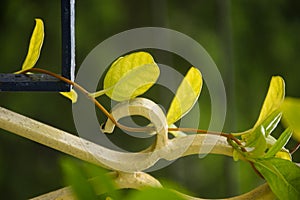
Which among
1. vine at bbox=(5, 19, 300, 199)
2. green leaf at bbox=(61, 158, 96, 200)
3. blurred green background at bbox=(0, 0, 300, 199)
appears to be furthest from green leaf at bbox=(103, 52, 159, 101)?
blurred green background at bbox=(0, 0, 300, 199)

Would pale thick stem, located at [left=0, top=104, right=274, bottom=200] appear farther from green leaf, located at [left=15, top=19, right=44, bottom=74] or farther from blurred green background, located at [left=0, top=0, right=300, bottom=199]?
blurred green background, located at [left=0, top=0, right=300, bottom=199]

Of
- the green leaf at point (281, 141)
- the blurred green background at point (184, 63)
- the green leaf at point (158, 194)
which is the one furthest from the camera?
the blurred green background at point (184, 63)

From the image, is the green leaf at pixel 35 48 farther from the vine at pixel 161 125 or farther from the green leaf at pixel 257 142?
the green leaf at pixel 257 142

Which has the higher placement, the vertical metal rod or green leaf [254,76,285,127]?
the vertical metal rod

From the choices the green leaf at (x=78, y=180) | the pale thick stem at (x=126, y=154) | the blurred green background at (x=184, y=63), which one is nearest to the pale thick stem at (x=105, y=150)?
the pale thick stem at (x=126, y=154)

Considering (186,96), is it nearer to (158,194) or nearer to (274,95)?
(274,95)

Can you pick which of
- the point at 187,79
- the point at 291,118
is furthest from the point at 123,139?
the point at 291,118
